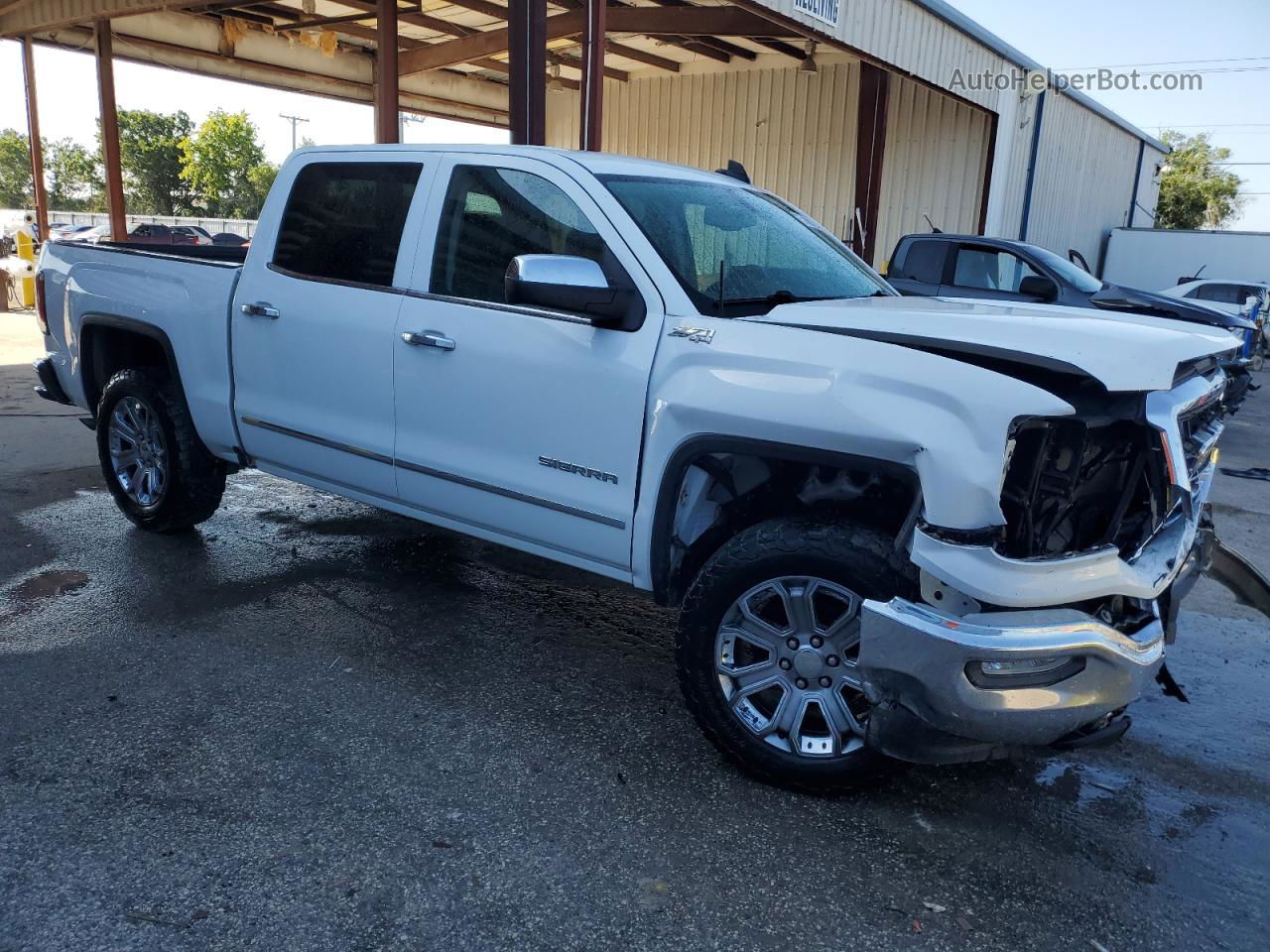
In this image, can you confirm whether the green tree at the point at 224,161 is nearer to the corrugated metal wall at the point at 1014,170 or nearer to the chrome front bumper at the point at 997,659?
the corrugated metal wall at the point at 1014,170

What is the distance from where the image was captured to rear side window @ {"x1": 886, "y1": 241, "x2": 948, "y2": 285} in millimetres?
10125

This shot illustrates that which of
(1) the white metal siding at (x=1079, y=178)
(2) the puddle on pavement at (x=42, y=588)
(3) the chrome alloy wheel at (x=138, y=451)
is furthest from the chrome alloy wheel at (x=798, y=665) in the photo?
(1) the white metal siding at (x=1079, y=178)

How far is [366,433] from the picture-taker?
4113mm

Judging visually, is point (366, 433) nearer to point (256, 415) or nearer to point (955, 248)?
point (256, 415)

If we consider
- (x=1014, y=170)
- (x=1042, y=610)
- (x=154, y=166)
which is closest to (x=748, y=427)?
(x=1042, y=610)

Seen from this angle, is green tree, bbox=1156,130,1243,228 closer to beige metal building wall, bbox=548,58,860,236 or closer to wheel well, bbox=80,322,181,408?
beige metal building wall, bbox=548,58,860,236

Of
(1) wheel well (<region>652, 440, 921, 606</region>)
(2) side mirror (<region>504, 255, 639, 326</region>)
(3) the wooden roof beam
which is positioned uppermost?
(3) the wooden roof beam

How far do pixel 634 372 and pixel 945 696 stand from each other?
142 cm

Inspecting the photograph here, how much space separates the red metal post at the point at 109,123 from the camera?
14.8 m

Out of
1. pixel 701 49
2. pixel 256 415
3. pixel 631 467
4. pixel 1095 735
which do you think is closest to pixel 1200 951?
pixel 1095 735

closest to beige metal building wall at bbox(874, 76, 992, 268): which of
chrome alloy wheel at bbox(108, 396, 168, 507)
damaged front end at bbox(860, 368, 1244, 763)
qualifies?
chrome alloy wheel at bbox(108, 396, 168, 507)

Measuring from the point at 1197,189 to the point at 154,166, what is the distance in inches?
2607

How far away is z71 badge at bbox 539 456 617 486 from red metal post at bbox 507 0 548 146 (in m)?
5.00

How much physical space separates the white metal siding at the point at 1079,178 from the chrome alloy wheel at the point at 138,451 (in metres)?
17.1
